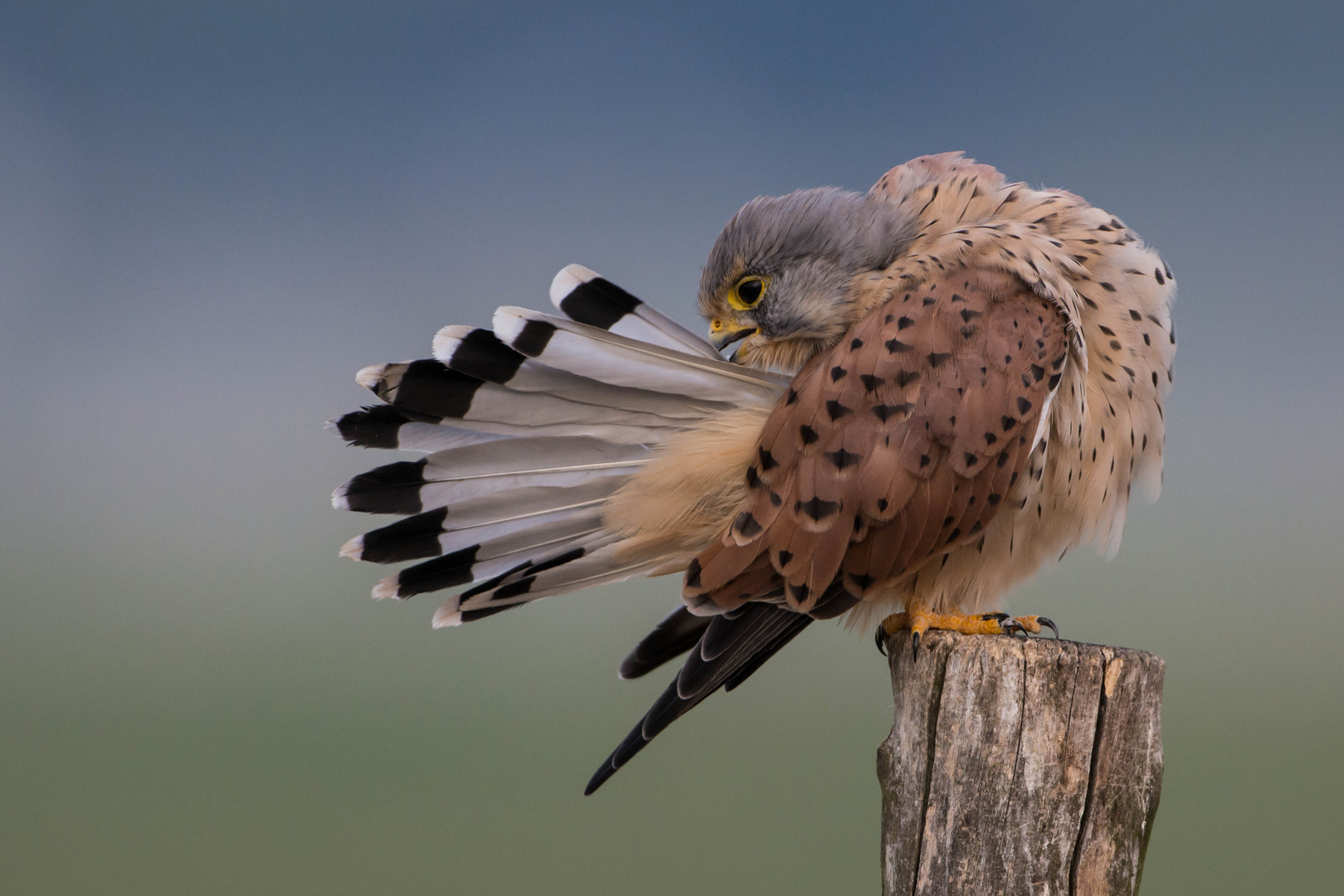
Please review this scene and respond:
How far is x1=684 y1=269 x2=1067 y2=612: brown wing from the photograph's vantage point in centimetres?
223

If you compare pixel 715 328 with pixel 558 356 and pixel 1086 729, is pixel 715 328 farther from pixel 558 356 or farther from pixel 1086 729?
pixel 1086 729

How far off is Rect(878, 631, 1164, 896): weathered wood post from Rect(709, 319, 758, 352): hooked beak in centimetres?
94

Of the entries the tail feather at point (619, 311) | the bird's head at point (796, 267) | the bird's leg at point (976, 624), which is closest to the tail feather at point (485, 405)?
the tail feather at point (619, 311)

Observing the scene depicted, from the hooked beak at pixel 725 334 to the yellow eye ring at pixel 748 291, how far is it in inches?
2.1

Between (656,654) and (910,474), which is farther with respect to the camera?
(656,654)

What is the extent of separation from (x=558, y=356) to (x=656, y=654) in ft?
2.70

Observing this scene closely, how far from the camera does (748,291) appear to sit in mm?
2594

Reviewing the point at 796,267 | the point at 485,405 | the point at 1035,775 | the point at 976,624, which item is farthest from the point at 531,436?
the point at 1035,775

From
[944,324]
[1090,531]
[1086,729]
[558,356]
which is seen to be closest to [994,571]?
[1090,531]

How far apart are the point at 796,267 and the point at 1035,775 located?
1.27 m

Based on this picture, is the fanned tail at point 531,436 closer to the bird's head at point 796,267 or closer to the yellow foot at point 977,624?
the bird's head at point 796,267

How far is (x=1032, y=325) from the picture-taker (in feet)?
7.52

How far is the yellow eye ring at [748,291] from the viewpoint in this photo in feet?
8.44

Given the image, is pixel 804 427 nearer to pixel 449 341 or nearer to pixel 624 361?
pixel 624 361
